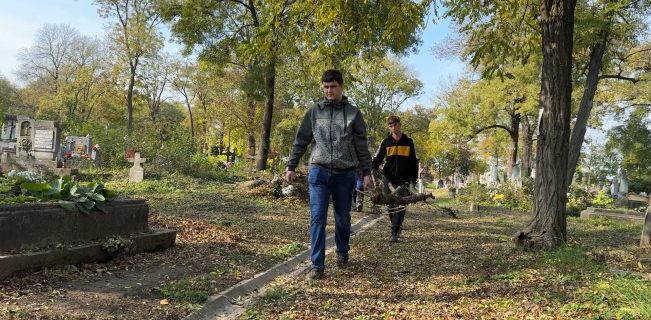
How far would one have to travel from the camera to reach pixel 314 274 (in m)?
4.94

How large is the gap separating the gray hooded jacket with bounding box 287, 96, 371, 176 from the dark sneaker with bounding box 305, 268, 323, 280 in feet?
3.44

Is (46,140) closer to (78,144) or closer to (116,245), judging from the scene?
(78,144)

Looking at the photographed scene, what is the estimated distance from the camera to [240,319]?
12.5ft

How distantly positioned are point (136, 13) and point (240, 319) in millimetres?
37123

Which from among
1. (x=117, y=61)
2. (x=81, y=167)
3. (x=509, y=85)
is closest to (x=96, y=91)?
(x=117, y=61)

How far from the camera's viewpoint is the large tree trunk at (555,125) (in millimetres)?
6395

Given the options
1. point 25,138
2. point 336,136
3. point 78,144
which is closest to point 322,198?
point 336,136

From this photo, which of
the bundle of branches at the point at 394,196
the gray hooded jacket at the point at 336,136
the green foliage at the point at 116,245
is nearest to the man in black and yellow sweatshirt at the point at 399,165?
the bundle of branches at the point at 394,196

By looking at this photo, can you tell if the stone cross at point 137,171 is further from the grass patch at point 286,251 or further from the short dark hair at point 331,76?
the short dark hair at point 331,76

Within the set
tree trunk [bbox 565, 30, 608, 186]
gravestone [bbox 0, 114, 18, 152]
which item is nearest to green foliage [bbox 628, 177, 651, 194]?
tree trunk [bbox 565, 30, 608, 186]

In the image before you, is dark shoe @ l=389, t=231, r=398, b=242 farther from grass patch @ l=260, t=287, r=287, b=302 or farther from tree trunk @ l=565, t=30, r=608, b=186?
tree trunk @ l=565, t=30, r=608, b=186

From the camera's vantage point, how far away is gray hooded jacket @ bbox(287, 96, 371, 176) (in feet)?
16.5

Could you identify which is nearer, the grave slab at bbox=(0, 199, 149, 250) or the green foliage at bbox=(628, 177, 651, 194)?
the grave slab at bbox=(0, 199, 149, 250)

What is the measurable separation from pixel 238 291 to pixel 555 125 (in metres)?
4.66
